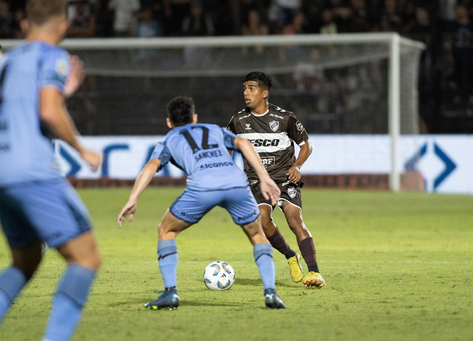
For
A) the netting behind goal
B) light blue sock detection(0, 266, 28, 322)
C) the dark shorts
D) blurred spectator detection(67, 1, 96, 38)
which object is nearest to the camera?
light blue sock detection(0, 266, 28, 322)

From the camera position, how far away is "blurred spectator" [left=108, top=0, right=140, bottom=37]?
20.9 m

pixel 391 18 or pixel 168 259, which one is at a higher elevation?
pixel 391 18

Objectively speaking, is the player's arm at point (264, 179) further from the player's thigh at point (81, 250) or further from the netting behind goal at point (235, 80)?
the netting behind goal at point (235, 80)

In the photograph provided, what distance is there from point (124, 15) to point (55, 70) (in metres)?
17.7

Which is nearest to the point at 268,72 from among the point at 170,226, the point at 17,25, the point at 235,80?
the point at 235,80

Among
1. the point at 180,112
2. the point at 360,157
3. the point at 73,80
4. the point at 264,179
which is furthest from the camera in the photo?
the point at 360,157

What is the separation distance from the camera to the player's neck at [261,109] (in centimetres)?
749

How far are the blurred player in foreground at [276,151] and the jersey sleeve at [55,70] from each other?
357cm

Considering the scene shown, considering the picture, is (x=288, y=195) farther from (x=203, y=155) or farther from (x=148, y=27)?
(x=148, y=27)

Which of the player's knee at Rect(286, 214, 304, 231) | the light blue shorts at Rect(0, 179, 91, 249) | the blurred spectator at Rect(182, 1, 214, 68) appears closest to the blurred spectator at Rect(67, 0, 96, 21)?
the blurred spectator at Rect(182, 1, 214, 68)

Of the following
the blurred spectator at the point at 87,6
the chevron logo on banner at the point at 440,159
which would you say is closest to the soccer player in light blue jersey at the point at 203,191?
the chevron logo on banner at the point at 440,159

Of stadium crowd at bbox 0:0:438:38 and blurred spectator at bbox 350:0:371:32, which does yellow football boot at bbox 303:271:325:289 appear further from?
blurred spectator at bbox 350:0:371:32

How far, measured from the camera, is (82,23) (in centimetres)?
2086

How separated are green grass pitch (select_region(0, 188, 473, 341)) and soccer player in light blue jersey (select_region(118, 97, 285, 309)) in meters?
0.30
